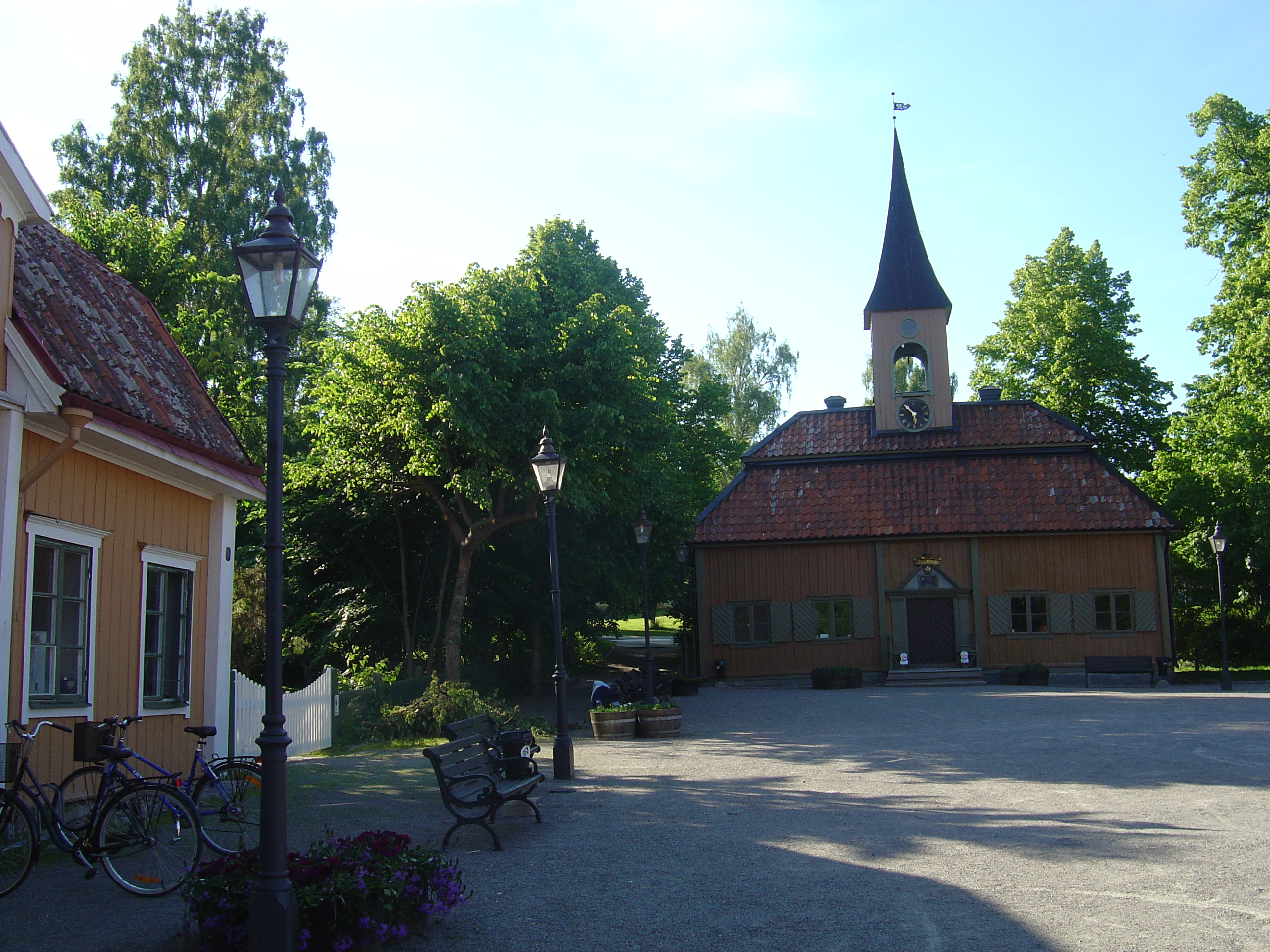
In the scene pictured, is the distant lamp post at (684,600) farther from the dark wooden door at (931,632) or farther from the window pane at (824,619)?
the dark wooden door at (931,632)

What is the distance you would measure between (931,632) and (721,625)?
5.61 m

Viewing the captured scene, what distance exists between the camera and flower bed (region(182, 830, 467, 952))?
5355mm

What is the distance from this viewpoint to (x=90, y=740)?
750cm

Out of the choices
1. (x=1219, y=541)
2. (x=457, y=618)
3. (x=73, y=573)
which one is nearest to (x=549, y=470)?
(x=73, y=573)

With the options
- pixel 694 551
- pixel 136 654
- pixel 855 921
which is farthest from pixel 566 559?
pixel 855 921

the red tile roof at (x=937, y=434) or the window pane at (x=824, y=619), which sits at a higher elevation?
the red tile roof at (x=937, y=434)

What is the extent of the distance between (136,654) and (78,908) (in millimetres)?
4192

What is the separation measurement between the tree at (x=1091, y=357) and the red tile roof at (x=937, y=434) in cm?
666

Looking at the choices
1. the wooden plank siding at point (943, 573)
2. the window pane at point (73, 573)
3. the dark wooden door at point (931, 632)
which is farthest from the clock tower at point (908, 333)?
the window pane at point (73, 573)

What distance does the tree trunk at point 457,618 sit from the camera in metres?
20.9

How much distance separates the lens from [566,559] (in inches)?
1044

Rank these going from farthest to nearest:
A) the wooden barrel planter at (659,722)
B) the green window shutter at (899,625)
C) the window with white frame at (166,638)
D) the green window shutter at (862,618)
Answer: the green window shutter at (862,618) → the green window shutter at (899,625) → the wooden barrel planter at (659,722) → the window with white frame at (166,638)

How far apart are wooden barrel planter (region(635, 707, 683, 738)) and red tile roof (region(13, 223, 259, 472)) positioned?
23.5 feet

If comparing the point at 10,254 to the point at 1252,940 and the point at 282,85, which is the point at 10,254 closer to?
the point at 1252,940
